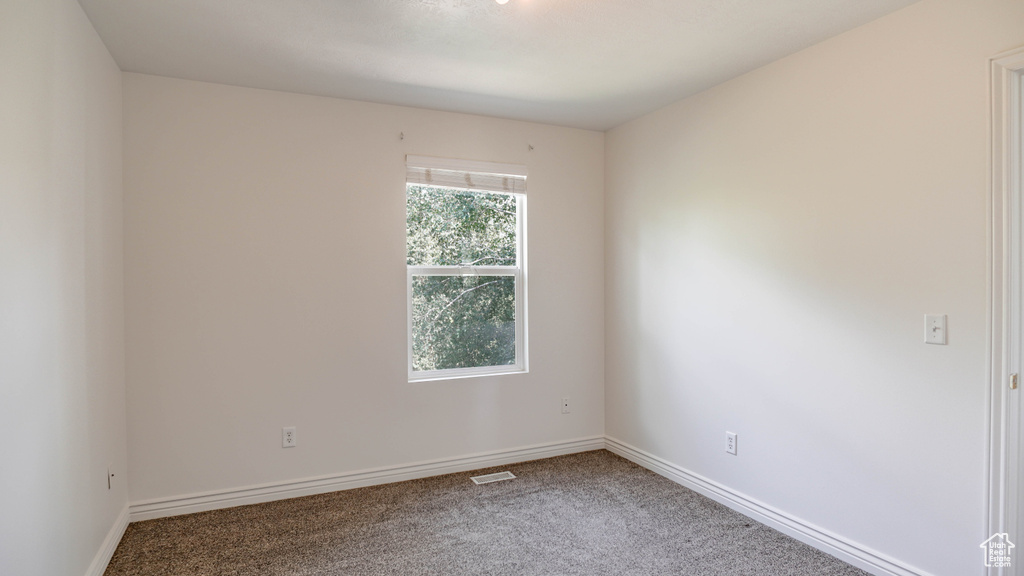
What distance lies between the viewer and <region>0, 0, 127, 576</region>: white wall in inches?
66.1

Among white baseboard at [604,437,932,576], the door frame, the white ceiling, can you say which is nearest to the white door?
the door frame

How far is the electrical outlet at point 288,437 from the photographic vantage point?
129 inches

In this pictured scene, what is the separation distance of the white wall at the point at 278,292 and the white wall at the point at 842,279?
3.66 feet

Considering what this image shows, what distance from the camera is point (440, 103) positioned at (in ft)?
11.6

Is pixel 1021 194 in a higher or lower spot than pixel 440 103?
lower

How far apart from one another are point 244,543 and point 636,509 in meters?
2.01

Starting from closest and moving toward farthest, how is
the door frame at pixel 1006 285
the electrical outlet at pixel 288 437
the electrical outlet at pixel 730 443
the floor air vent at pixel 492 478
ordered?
the door frame at pixel 1006 285
the electrical outlet at pixel 730 443
the electrical outlet at pixel 288 437
the floor air vent at pixel 492 478

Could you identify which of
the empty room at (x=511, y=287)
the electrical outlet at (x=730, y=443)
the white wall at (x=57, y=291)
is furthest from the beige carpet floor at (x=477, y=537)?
the white wall at (x=57, y=291)

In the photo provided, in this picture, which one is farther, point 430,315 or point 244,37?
point 430,315

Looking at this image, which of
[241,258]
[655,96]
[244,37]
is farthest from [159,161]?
[655,96]

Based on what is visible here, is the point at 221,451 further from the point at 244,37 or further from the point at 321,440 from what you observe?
the point at 244,37

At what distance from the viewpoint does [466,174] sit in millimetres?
3754

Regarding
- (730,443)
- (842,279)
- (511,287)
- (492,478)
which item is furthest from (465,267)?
(842,279)

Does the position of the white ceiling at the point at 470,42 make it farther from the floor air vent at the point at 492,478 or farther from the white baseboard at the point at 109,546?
the floor air vent at the point at 492,478
